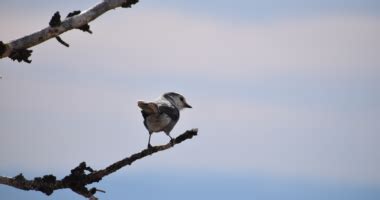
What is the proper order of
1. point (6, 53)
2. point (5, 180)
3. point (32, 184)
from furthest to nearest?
point (32, 184) < point (5, 180) < point (6, 53)

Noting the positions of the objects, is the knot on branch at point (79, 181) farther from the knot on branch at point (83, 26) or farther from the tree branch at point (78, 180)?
the knot on branch at point (83, 26)

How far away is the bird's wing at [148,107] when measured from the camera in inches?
552

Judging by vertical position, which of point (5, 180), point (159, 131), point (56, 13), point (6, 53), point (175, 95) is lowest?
point (5, 180)

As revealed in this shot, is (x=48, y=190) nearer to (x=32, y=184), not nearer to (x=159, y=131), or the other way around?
(x=32, y=184)

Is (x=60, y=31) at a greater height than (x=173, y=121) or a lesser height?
lesser

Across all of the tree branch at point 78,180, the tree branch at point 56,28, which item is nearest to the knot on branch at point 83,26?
the tree branch at point 56,28

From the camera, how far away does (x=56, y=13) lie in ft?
20.1

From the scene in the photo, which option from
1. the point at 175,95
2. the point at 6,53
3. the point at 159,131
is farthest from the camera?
the point at 175,95

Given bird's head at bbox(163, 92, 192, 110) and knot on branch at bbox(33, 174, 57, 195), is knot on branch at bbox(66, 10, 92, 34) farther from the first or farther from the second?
bird's head at bbox(163, 92, 192, 110)

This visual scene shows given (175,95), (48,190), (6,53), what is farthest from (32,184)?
(175,95)

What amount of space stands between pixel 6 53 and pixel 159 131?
9046 mm

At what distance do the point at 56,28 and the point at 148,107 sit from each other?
8047mm

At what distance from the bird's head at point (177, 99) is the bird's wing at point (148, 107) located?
2260mm

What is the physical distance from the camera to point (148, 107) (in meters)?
14.1
